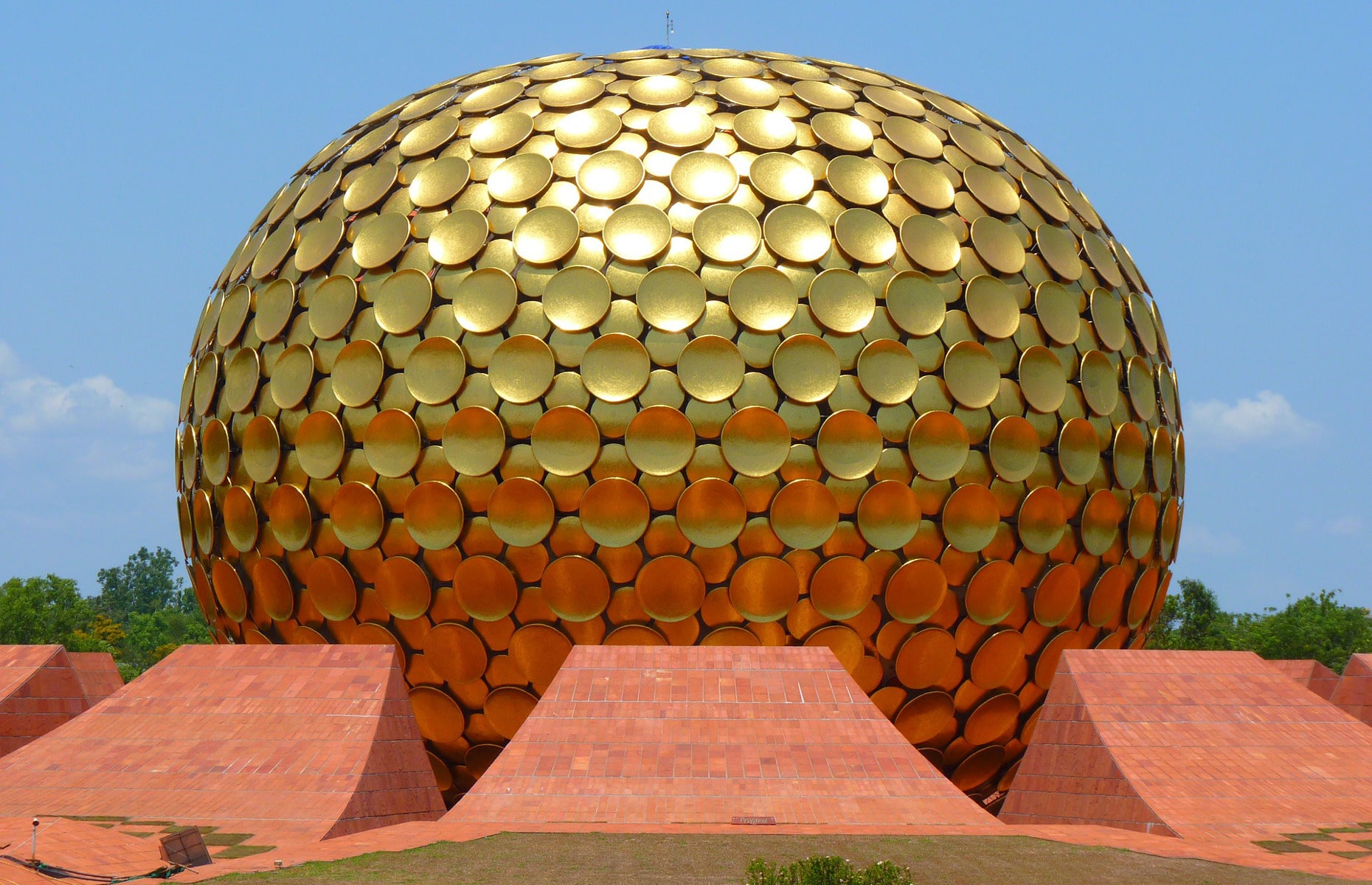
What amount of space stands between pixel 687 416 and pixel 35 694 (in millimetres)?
9746

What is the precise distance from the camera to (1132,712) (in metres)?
15.2

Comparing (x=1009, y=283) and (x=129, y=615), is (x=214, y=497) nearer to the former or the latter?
(x=1009, y=283)

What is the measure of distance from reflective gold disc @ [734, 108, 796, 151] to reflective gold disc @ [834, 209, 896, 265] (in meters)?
1.33

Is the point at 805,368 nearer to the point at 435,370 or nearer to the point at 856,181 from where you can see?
the point at 856,181

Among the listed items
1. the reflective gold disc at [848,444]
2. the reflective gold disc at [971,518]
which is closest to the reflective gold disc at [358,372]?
the reflective gold disc at [848,444]

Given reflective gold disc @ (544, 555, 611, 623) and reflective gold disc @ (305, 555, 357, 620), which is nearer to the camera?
reflective gold disc @ (544, 555, 611, 623)

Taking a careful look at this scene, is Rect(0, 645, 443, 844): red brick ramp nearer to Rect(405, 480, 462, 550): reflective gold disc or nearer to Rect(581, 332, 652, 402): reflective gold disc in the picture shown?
Rect(405, 480, 462, 550): reflective gold disc

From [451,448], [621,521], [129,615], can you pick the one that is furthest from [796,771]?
[129,615]

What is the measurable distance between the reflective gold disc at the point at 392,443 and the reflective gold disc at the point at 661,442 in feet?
8.46

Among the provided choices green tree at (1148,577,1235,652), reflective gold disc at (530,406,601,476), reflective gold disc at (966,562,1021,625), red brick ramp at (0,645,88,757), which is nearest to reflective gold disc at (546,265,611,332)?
reflective gold disc at (530,406,601,476)

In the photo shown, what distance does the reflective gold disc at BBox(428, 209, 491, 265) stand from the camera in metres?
16.5

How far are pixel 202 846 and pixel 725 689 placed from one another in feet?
17.5

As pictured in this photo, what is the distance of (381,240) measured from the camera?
56.5 ft

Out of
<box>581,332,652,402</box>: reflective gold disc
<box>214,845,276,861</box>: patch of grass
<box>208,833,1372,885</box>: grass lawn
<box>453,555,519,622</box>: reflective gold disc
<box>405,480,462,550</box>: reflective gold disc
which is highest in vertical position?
<box>581,332,652,402</box>: reflective gold disc
